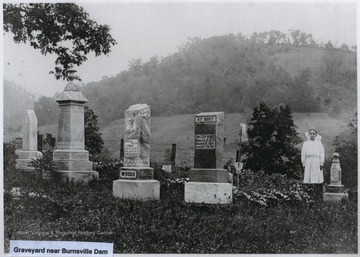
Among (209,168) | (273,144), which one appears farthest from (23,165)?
(273,144)

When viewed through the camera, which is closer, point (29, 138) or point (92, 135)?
point (29, 138)

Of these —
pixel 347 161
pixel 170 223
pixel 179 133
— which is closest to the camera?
pixel 170 223

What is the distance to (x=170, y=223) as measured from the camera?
6.91m

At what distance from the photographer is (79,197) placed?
7961 mm

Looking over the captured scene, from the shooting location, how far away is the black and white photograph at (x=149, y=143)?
6.66 m

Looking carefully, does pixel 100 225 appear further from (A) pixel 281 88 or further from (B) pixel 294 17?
(A) pixel 281 88

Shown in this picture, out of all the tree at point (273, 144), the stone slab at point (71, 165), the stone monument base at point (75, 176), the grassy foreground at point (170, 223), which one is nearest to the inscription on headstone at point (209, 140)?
the grassy foreground at point (170, 223)

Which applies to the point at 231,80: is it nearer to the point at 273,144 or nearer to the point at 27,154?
the point at 273,144

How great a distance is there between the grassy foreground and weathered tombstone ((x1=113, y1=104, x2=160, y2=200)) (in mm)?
316

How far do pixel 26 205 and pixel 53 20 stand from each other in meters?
2.95

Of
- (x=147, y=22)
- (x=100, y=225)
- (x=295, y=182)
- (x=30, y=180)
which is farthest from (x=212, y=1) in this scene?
(x=295, y=182)

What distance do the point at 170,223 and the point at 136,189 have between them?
5.12 ft

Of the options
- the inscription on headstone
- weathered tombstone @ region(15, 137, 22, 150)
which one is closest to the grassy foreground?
the inscription on headstone

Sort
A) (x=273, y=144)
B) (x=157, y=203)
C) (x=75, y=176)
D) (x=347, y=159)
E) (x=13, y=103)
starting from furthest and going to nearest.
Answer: (x=273, y=144), (x=75, y=176), (x=347, y=159), (x=13, y=103), (x=157, y=203)
